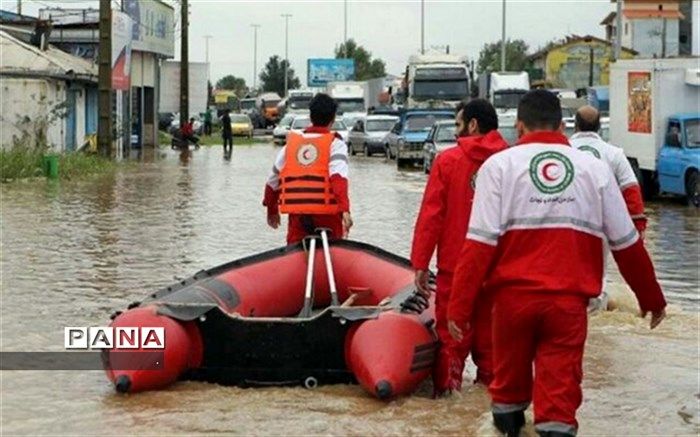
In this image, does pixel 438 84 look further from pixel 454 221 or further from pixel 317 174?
pixel 454 221

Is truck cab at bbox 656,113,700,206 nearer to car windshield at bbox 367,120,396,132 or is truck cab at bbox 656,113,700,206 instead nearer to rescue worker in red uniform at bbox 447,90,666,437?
rescue worker in red uniform at bbox 447,90,666,437

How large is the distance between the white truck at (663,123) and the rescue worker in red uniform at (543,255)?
18845 millimetres

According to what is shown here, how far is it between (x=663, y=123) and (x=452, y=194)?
63.8ft

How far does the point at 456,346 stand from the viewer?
8016 millimetres

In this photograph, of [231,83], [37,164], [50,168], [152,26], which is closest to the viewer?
[37,164]

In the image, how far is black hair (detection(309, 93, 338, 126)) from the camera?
10.2 metres

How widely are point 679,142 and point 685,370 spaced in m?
16.3

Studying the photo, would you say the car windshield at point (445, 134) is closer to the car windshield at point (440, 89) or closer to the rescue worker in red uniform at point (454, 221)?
the car windshield at point (440, 89)

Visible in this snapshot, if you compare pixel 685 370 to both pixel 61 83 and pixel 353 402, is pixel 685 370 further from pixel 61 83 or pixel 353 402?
pixel 61 83

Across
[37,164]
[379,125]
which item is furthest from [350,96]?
[37,164]

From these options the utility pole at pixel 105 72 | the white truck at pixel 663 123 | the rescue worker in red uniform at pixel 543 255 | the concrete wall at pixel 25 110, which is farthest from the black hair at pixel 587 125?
the utility pole at pixel 105 72

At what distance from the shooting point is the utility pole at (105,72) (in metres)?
35.6

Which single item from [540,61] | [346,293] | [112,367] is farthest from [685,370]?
[540,61]

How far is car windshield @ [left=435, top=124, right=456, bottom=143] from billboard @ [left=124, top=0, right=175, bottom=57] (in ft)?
51.3
